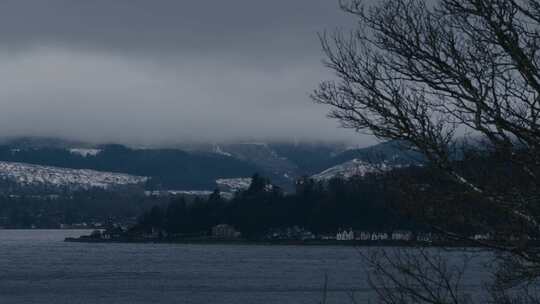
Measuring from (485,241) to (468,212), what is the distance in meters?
0.28

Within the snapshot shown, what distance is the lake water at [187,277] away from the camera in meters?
49.1

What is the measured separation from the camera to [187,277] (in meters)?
63.7

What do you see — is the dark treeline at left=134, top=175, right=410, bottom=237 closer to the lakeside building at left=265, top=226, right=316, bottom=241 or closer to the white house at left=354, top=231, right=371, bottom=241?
the lakeside building at left=265, top=226, right=316, bottom=241

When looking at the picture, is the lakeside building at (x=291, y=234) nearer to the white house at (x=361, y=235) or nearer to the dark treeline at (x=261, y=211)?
the dark treeline at (x=261, y=211)

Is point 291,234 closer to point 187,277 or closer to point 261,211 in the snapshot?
point 261,211

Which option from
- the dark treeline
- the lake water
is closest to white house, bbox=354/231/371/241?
the lake water

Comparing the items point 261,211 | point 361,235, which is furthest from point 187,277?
point 261,211

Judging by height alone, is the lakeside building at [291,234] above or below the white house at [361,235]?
above

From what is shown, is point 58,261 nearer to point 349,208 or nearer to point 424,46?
point 349,208

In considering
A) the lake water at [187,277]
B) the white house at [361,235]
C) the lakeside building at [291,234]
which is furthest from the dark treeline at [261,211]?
the white house at [361,235]

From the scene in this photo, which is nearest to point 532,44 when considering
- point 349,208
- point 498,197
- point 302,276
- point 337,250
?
point 498,197

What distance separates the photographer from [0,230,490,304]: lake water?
161 ft

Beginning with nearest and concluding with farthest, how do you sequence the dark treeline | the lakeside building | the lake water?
the lake water < the dark treeline < the lakeside building

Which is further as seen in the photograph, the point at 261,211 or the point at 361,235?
the point at 261,211
